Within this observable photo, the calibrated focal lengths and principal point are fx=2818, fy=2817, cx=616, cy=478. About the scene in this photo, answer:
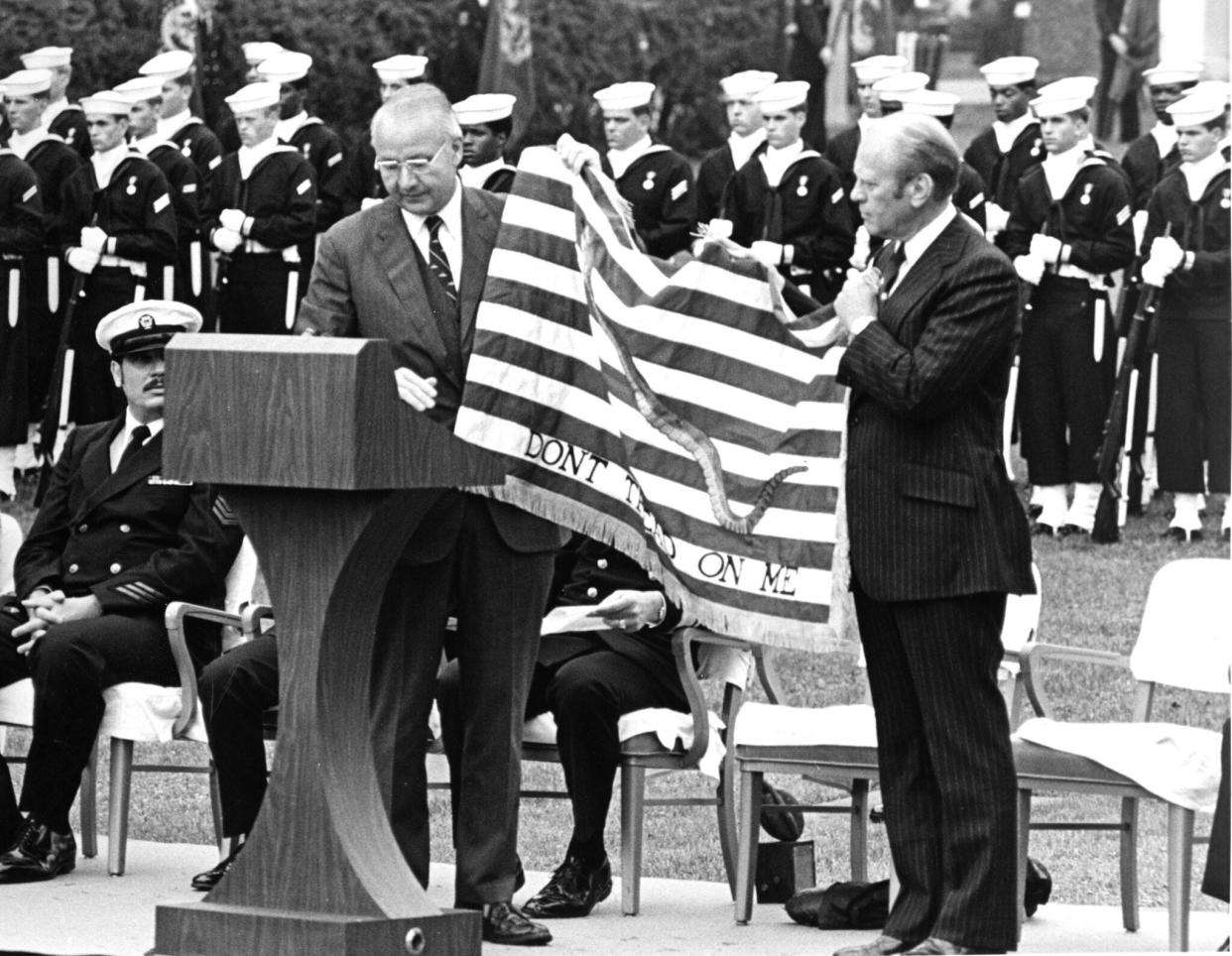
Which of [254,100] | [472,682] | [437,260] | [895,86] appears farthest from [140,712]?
[895,86]

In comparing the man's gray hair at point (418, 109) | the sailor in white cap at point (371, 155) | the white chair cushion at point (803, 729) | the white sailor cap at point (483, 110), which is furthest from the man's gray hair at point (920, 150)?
the sailor in white cap at point (371, 155)

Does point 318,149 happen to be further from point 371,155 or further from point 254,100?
point 254,100

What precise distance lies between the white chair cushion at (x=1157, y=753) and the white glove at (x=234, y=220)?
8.80 metres

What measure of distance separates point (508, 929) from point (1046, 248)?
7473 mm

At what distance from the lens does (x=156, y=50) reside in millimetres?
19844

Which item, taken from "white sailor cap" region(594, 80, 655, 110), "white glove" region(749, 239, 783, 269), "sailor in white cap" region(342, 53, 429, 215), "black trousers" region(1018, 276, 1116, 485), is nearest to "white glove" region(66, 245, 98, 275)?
"sailor in white cap" region(342, 53, 429, 215)

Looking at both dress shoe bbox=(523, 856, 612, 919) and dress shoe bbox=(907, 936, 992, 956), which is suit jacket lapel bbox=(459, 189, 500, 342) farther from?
dress shoe bbox=(907, 936, 992, 956)

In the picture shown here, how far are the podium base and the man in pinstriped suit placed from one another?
0.98m

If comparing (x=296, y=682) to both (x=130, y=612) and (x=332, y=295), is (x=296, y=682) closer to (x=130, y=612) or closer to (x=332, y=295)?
(x=332, y=295)

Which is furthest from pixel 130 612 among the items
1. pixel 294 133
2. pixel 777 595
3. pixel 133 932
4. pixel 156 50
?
pixel 156 50

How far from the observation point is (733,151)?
591 inches

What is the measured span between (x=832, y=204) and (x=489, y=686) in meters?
8.34

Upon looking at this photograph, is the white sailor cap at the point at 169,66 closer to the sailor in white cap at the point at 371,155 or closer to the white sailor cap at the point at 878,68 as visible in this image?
the sailor in white cap at the point at 371,155

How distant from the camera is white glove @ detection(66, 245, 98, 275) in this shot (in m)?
14.0
